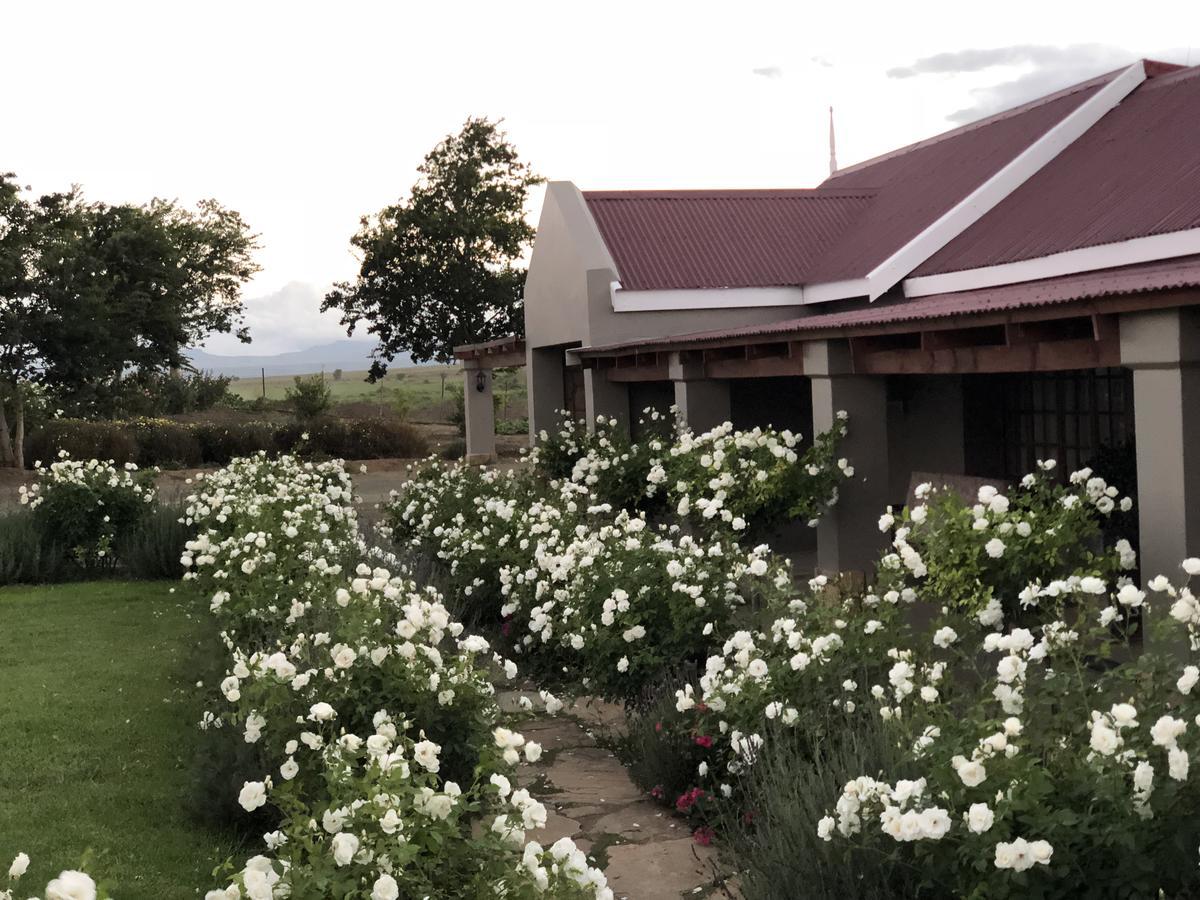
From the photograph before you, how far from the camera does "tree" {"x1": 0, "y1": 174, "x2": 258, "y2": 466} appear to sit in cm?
2684

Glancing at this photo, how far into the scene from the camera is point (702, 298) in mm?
15188

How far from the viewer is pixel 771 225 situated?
1650 cm

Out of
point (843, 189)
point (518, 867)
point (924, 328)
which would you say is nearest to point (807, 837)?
point (518, 867)

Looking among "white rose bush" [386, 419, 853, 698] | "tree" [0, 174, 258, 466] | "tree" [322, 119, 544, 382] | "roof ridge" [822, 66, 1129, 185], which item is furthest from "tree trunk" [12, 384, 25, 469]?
"roof ridge" [822, 66, 1129, 185]

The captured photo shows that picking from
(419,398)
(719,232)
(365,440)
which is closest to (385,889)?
(719,232)

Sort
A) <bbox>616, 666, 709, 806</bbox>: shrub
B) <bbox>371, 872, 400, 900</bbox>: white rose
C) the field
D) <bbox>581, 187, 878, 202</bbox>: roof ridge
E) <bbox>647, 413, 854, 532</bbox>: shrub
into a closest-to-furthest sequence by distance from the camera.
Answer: <bbox>371, 872, 400, 900</bbox>: white rose
<bbox>616, 666, 709, 806</bbox>: shrub
<bbox>647, 413, 854, 532</bbox>: shrub
<bbox>581, 187, 878, 202</bbox>: roof ridge
the field

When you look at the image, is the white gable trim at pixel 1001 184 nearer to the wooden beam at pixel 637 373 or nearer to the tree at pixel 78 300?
the wooden beam at pixel 637 373

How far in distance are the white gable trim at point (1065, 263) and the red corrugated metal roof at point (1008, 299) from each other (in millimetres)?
62

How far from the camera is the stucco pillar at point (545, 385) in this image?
19609mm

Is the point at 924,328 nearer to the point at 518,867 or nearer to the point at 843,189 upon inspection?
the point at 518,867

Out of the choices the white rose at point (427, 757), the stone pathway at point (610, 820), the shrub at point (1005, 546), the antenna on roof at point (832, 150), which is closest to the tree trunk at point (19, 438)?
the antenna on roof at point (832, 150)

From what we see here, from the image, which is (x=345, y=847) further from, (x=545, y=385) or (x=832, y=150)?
(x=832, y=150)

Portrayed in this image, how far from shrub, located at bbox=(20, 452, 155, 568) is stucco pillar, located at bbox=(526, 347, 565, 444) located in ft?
23.0

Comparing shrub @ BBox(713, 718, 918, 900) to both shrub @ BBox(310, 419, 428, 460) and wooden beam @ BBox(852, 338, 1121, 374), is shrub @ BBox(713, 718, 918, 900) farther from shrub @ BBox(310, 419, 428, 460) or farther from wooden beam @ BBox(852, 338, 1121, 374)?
shrub @ BBox(310, 419, 428, 460)
